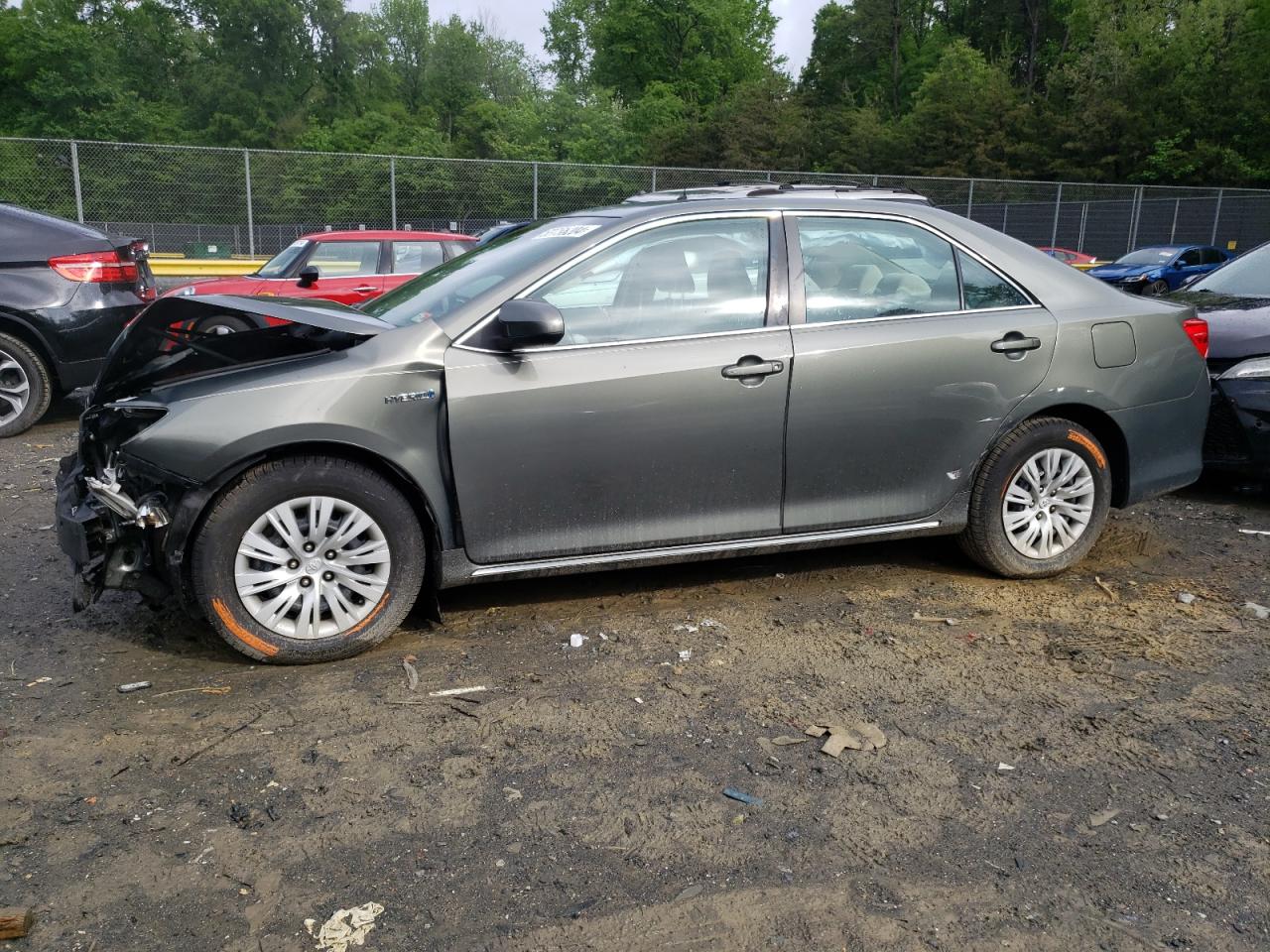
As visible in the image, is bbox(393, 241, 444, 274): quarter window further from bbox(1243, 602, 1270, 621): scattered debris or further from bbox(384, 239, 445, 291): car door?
bbox(1243, 602, 1270, 621): scattered debris

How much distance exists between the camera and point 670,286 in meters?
4.25

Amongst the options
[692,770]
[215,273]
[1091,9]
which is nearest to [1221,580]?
[692,770]

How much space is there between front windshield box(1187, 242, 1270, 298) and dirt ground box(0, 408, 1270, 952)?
3.05 meters

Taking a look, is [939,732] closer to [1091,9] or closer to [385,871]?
[385,871]

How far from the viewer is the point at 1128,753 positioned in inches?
130

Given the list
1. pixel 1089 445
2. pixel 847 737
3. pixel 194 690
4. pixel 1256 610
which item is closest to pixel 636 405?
pixel 847 737

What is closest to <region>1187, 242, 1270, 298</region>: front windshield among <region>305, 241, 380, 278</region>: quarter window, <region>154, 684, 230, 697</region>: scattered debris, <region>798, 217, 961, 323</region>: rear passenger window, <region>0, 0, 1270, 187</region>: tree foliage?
<region>798, 217, 961, 323</region>: rear passenger window

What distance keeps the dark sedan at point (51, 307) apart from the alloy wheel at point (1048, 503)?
651 centimetres

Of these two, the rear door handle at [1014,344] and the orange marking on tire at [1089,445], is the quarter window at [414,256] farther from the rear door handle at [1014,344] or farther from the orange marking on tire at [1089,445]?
the orange marking on tire at [1089,445]

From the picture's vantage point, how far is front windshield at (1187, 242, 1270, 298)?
7016mm

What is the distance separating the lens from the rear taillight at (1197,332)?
504 cm

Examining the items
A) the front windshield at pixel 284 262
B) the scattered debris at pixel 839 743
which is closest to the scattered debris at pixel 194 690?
the scattered debris at pixel 839 743

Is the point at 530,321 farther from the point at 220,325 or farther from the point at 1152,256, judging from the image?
the point at 1152,256

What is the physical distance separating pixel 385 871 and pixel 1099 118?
4344 centimetres
